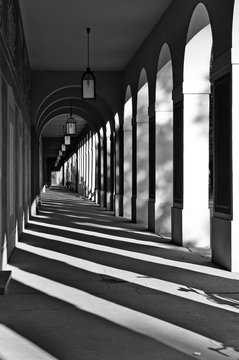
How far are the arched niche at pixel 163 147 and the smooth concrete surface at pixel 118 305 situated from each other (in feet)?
9.15

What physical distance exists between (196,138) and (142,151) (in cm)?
556

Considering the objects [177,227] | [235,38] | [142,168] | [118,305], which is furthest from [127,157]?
[118,305]

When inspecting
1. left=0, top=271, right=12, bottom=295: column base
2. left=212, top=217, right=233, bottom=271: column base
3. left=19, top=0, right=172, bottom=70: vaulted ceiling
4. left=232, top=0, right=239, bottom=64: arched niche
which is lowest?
left=0, top=271, right=12, bottom=295: column base

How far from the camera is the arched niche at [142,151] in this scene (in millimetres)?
16172

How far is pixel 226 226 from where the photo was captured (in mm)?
7973

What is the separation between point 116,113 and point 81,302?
45.9 feet

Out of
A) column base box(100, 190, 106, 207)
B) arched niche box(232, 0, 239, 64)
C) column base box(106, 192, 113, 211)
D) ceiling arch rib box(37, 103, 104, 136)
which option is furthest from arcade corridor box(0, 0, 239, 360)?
ceiling arch rib box(37, 103, 104, 136)

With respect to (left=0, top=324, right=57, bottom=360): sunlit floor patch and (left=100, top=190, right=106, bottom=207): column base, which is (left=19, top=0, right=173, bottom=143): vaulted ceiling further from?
(left=100, top=190, right=106, bottom=207): column base

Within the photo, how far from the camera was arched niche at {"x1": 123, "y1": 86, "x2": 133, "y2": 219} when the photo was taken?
18453 millimetres

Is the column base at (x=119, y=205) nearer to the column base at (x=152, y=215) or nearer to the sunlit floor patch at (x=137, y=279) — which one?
the column base at (x=152, y=215)

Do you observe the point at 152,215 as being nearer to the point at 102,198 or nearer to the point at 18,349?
the point at 18,349

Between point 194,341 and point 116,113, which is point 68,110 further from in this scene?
point 194,341

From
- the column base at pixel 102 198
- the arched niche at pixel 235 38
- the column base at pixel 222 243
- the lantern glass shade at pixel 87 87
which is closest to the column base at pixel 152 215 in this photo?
the lantern glass shade at pixel 87 87

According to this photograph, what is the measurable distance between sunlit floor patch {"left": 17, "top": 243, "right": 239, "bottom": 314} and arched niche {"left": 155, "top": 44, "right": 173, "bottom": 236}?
13.0ft
